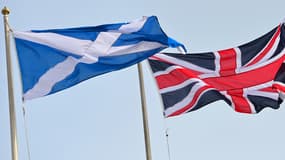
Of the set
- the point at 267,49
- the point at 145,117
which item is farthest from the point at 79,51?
the point at 267,49

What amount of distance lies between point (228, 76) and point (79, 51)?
16.9 feet

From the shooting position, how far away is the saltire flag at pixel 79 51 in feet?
52.4

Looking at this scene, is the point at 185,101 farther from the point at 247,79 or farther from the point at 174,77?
the point at 247,79

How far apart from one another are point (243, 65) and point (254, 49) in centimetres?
62

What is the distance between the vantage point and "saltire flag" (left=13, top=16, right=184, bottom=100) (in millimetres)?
15977

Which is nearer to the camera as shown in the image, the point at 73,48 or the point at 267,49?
the point at 73,48

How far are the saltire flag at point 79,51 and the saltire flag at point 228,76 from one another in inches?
73.5

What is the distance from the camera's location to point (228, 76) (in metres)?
19.9

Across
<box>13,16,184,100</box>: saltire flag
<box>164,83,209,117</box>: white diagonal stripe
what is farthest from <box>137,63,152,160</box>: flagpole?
<box>13,16,184,100</box>: saltire flag

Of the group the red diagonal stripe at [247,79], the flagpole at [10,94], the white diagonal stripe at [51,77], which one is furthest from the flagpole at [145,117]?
the flagpole at [10,94]

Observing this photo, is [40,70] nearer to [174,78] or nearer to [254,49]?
[174,78]

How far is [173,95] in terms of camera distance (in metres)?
19.2

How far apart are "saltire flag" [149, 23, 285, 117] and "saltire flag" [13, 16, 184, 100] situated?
1.87m

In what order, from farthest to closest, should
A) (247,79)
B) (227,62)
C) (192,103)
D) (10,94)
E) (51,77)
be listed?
(227,62)
(247,79)
(192,103)
(51,77)
(10,94)
